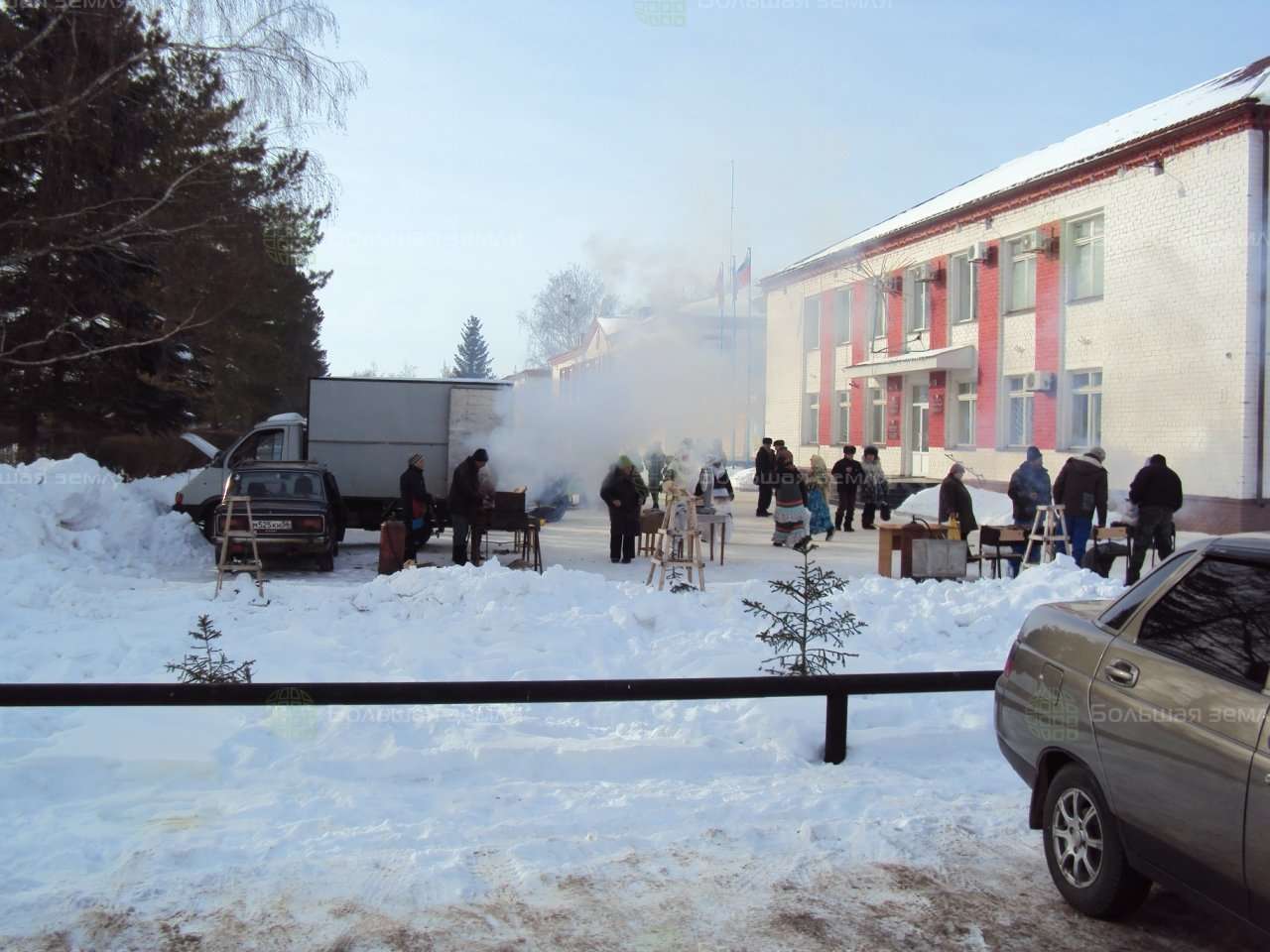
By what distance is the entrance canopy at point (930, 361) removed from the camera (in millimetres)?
27266

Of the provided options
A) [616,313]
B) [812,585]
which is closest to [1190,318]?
[616,313]

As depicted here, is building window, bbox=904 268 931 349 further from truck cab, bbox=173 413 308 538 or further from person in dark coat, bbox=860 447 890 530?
truck cab, bbox=173 413 308 538

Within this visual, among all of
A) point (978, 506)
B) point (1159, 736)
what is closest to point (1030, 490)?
point (978, 506)

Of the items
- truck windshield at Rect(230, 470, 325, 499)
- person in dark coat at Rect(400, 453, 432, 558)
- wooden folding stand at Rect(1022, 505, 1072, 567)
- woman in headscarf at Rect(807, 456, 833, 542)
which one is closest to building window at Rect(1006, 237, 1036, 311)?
woman in headscarf at Rect(807, 456, 833, 542)

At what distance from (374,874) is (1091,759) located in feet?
9.65

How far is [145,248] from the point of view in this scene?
56.2 ft

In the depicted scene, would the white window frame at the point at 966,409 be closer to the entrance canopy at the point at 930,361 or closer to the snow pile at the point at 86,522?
the entrance canopy at the point at 930,361

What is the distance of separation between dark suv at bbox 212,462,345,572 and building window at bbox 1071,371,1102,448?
16.0 m

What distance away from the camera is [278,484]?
15.8 m

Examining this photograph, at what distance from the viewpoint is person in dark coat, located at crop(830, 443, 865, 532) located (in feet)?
72.9

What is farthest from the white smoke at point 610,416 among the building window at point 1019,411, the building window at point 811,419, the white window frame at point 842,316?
the building window at point 811,419

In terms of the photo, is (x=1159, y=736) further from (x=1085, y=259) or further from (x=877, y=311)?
(x=877, y=311)

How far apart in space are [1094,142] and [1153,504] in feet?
45.1

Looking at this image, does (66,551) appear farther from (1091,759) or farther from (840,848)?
(1091,759)
